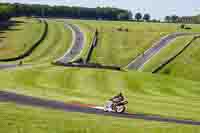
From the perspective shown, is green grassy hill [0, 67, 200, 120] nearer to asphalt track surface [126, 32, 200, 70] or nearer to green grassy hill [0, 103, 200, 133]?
green grassy hill [0, 103, 200, 133]

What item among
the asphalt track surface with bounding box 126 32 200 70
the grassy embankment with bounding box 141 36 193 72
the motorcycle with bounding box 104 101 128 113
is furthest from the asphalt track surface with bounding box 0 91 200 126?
the asphalt track surface with bounding box 126 32 200 70

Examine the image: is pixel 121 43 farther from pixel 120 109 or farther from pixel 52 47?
pixel 120 109

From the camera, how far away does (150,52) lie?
131 metres

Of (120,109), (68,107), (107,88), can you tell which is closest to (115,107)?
(120,109)

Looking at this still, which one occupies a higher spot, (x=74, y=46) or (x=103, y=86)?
(x=103, y=86)

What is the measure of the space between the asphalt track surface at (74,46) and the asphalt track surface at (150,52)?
15.9 meters

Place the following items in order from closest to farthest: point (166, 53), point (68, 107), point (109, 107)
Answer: point (68, 107) < point (109, 107) < point (166, 53)

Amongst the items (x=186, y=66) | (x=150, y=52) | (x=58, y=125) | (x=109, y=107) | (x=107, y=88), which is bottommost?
(x=186, y=66)

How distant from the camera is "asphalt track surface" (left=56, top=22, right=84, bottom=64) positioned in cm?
12110

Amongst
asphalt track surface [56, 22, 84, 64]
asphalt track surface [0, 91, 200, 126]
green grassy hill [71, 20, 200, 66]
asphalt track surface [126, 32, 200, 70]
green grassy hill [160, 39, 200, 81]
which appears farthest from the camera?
green grassy hill [71, 20, 200, 66]

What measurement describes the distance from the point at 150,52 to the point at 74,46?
74.5 ft

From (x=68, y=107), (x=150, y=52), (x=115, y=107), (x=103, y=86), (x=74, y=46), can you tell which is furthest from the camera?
(x=74, y=46)

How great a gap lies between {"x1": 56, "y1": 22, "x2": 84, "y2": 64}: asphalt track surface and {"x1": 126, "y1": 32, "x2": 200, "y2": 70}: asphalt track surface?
52.2 ft

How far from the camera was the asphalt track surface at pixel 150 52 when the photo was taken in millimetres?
114881
